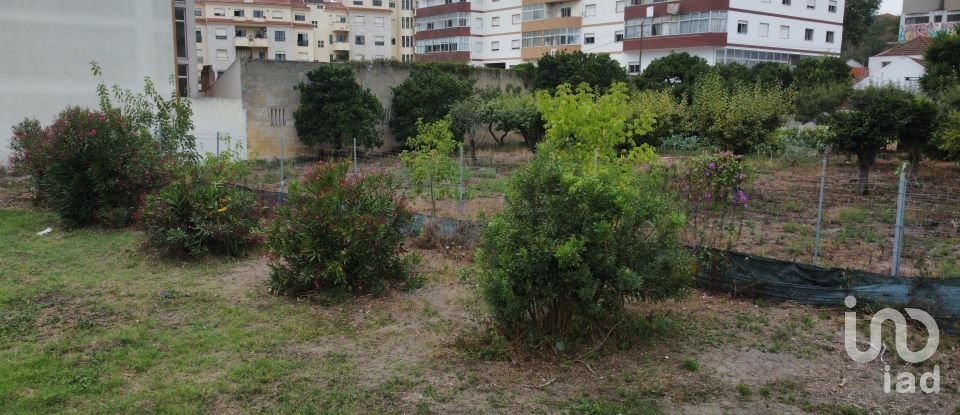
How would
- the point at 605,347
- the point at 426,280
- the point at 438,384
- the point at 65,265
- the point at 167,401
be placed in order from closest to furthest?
the point at 167,401 < the point at 438,384 < the point at 605,347 < the point at 426,280 < the point at 65,265

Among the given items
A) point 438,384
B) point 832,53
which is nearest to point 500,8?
point 832,53

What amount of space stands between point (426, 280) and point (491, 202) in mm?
5204

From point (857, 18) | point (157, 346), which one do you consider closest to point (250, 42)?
point (857, 18)

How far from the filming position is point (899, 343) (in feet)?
19.6

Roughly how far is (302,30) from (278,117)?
43327 mm

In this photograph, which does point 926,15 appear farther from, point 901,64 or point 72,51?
point 72,51

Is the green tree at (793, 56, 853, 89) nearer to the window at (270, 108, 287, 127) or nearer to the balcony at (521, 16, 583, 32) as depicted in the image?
the balcony at (521, 16, 583, 32)

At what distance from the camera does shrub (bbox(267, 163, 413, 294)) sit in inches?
292

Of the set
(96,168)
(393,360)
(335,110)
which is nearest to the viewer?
(393,360)

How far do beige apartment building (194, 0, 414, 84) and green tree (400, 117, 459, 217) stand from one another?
152 feet

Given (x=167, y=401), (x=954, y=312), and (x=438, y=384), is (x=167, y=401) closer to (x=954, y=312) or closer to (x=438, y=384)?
(x=438, y=384)

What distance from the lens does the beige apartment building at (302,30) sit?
2357 inches

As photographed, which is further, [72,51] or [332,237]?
[72,51]

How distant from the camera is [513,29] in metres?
52.8
